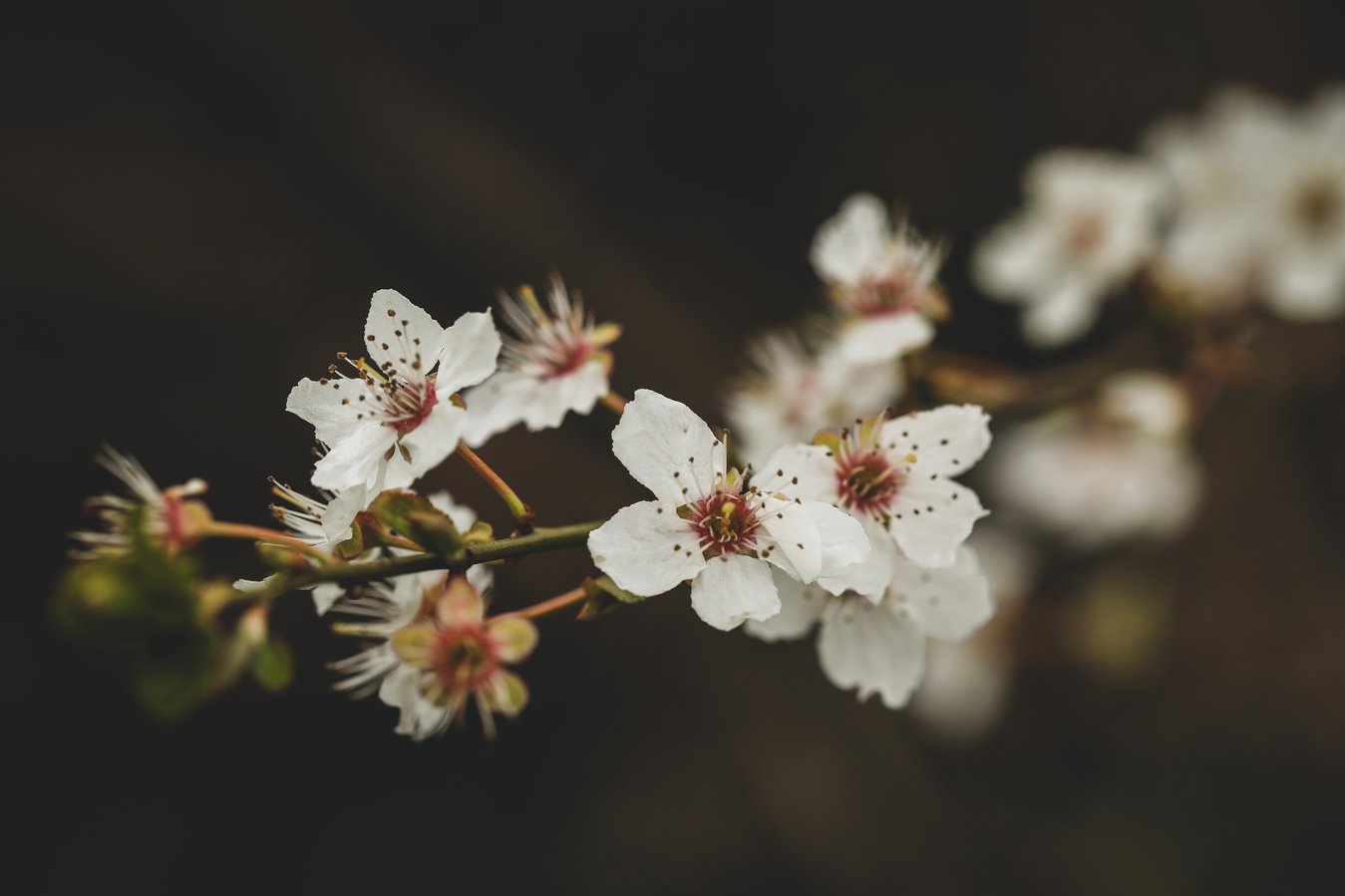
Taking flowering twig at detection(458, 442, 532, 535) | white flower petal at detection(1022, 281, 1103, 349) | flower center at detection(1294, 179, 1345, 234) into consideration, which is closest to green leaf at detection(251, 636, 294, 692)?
flowering twig at detection(458, 442, 532, 535)

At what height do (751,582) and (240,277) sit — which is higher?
(240,277)

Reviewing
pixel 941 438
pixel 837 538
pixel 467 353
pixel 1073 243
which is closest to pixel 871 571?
pixel 837 538

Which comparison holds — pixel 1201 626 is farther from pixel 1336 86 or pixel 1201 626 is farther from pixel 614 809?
pixel 614 809

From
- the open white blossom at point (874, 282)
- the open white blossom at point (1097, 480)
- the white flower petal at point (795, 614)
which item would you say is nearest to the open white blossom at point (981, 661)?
the open white blossom at point (1097, 480)

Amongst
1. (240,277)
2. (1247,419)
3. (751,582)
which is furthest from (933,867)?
(240,277)

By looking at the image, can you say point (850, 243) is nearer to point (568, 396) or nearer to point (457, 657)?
point (568, 396)

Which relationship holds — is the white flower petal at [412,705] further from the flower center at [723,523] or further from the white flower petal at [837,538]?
the white flower petal at [837,538]
